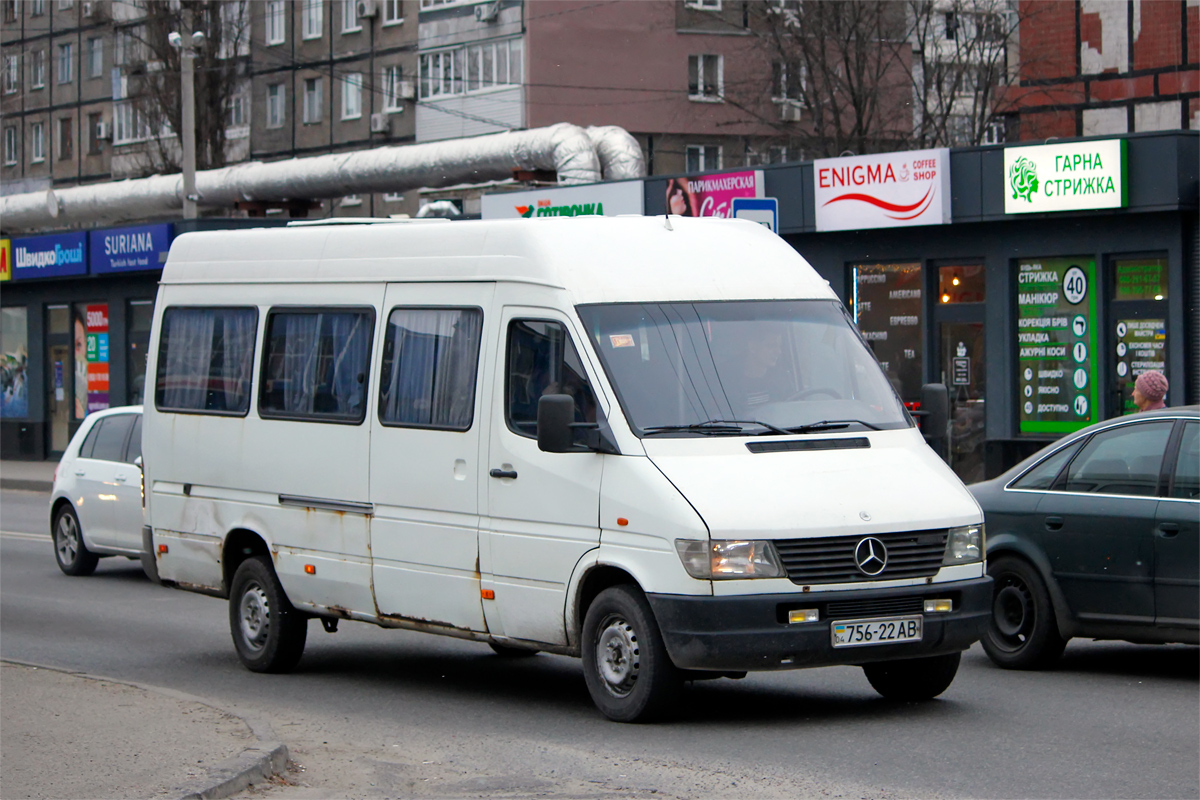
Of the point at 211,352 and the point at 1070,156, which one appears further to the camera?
the point at 1070,156

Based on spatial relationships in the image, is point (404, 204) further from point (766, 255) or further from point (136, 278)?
point (766, 255)

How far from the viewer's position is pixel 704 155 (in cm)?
5891

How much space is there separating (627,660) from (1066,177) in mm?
13273

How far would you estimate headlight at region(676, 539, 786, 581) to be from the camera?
25.1 feet

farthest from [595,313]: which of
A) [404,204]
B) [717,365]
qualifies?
[404,204]

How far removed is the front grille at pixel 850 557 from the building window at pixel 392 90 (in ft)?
174

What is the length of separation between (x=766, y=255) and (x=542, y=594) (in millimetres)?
2194

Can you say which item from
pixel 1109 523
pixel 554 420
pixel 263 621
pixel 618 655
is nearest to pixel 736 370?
pixel 554 420

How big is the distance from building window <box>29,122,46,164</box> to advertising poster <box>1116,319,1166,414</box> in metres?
64.0

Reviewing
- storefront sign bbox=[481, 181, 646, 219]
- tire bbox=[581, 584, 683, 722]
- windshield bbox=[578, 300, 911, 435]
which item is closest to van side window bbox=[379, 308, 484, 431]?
windshield bbox=[578, 300, 911, 435]

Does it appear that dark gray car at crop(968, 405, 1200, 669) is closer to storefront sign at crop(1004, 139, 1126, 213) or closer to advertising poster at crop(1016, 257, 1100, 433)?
storefront sign at crop(1004, 139, 1126, 213)

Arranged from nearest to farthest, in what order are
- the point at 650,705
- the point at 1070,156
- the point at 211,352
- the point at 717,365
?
1. the point at 650,705
2. the point at 717,365
3. the point at 211,352
4. the point at 1070,156

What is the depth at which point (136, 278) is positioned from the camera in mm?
34406

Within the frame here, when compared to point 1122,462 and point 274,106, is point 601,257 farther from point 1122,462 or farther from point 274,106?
point 274,106
